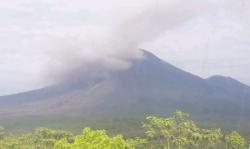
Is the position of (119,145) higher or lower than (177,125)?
lower

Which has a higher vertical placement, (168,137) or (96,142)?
(168,137)

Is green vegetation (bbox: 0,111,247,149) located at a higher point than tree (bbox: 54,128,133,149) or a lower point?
higher

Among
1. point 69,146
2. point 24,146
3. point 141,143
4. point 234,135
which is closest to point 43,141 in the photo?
point 24,146

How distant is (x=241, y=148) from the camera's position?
110062mm

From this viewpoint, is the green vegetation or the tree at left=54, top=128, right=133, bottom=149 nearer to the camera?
the tree at left=54, top=128, right=133, bottom=149

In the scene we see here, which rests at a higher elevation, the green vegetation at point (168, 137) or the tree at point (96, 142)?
the green vegetation at point (168, 137)

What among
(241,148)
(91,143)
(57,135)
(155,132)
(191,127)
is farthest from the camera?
(57,135)

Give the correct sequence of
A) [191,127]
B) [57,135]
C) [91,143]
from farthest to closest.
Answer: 1. [57,135]
2. [191,127]
3. [91,143]

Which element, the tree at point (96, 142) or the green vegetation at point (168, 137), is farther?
the green vegetation at point (168, 137)

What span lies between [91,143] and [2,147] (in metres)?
44.8

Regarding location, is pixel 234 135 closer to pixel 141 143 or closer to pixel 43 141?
pixel 141 143

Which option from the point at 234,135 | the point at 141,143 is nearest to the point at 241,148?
the point at 234,135

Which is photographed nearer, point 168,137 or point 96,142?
point 96,142

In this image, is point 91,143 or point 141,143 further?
point 141,143
